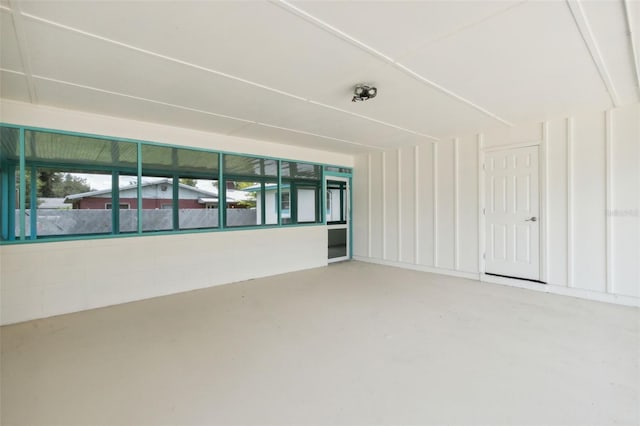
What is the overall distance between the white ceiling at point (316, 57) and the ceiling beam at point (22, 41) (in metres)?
0.01

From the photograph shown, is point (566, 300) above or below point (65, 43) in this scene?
below

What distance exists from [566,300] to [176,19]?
216 inches

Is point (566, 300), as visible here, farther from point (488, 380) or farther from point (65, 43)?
point (65, 43)

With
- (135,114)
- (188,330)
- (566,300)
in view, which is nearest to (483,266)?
(566,300)

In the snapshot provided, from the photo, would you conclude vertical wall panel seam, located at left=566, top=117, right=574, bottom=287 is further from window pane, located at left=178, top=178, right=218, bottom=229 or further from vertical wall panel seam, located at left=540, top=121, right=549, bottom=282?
window pane, located at left=178, top=178, right=218, bottom=229

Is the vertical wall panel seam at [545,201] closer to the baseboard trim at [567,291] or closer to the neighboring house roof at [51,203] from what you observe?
the baseboard trim at [567,291]

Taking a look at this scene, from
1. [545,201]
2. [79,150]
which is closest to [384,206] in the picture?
[545,201]

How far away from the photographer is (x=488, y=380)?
7.08 feet

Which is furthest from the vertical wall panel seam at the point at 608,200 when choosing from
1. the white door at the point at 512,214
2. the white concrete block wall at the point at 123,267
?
the white concrete block wall at the point at 123,267

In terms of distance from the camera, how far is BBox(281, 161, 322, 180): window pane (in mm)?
5942

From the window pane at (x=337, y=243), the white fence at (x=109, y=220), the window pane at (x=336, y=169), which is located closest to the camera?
the white fence at (x=109, y=220)

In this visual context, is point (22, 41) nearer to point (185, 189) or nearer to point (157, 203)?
point (157, 203)

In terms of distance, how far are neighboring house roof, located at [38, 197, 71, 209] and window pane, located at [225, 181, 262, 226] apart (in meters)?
2.14

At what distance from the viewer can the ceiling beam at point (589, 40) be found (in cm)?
194
